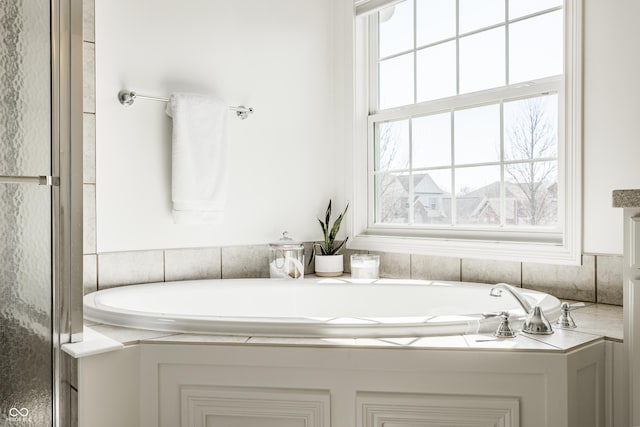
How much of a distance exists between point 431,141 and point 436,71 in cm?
37

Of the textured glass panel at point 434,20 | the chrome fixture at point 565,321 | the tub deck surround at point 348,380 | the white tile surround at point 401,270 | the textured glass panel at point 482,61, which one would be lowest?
the tub deck surround at point 348,380

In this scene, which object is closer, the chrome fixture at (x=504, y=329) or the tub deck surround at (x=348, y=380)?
the tub deck surround at (x=348, y=380)

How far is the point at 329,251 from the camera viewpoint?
303cm

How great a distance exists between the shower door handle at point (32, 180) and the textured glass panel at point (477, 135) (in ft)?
6.13

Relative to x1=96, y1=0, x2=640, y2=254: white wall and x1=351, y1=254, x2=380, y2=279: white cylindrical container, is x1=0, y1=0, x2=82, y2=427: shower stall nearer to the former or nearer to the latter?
x1=96, y1=0, x2=640, y2=254: white wall

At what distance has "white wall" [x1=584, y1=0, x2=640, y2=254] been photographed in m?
1.97

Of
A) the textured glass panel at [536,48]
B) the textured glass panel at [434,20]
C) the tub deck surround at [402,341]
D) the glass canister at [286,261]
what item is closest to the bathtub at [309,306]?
the tub deck surround at [402,341]

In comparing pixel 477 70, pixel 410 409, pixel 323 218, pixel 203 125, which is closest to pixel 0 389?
pixel 410 409

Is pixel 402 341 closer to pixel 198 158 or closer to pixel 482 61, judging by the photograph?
pixel 198 158

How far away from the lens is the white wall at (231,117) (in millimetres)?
2389

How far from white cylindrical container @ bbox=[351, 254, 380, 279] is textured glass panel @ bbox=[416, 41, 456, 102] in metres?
0.90

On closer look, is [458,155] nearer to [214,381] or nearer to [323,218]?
[323,218]

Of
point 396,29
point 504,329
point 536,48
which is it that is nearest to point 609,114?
point 536,48

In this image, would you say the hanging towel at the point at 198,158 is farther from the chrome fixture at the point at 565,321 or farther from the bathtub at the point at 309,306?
the chrome fixture at the point at 565,321
